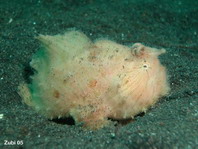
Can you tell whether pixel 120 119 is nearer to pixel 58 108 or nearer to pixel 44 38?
pixel 58 108

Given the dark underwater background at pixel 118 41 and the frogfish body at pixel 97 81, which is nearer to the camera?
the dark underwater background at pixel 118 41

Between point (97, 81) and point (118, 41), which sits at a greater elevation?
point (97, 81)

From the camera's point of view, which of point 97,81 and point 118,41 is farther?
point 118,41

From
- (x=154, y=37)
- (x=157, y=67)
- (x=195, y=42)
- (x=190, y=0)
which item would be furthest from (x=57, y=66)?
(x=190, y=0)
